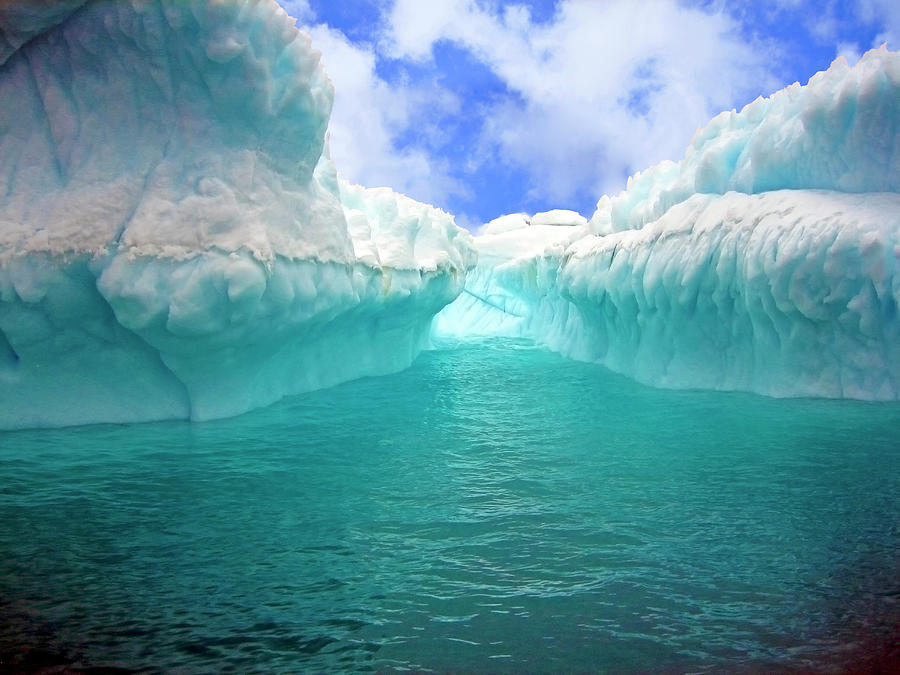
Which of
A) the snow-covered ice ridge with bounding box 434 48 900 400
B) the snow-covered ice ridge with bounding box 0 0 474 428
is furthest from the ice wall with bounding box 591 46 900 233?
the snow-covered ice ridge with bounding box 0 0 474 428

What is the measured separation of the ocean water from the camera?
3.07 m

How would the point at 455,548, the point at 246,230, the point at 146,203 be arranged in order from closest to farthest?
the point at 455,548 → the point at 146,203 → the point at 246,230

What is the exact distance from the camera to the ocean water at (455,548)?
3070 millimetres

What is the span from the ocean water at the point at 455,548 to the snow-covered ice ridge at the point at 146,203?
751mm

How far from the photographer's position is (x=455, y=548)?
13.8ft

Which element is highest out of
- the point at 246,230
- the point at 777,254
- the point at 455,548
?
the point at 777,254

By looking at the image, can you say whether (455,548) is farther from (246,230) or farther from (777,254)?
(777,254)

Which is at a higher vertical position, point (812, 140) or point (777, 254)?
point (812, 140)

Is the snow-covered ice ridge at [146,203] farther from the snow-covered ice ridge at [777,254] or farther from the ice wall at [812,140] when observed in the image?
the ice wall at [812,140]

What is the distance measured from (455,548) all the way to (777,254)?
6164 millimetres

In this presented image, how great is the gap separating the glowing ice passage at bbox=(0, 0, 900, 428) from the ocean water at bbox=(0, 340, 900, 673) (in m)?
1.13

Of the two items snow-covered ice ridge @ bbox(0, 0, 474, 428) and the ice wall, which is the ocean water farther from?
the ice wall

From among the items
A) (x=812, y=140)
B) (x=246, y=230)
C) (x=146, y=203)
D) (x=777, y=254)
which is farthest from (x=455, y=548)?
(x=812, y=140)

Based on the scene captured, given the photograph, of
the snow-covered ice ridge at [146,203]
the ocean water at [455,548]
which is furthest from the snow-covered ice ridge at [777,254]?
the snow-covered ice ridge at [146,203]
